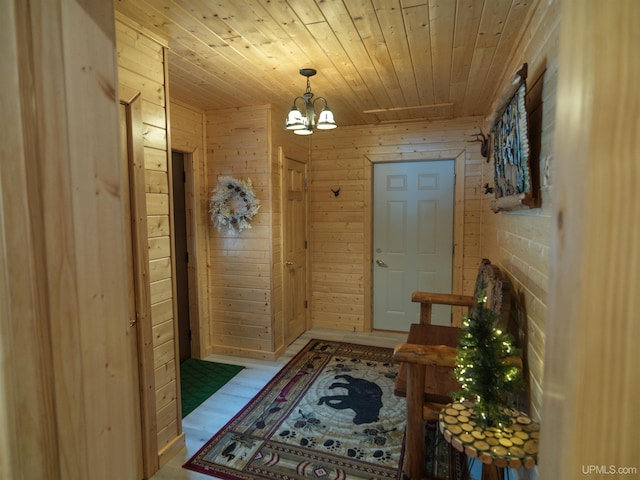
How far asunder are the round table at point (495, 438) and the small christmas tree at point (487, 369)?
1.9 inches

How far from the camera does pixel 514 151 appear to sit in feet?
5.57

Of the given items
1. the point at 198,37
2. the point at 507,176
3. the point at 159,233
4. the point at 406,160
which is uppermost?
the point at 198,37

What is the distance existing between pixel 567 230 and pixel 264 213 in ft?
10.4

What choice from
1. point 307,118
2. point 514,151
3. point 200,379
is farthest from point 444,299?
point 200,379

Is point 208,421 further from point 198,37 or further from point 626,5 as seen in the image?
point 626,5

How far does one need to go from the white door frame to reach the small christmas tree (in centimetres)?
260

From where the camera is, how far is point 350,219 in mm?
4352

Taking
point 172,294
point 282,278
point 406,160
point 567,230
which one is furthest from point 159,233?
point 406,160

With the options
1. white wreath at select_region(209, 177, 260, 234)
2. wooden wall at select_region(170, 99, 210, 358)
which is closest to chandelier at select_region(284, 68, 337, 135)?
white wreath at select_region(209, 177, 260, 234)

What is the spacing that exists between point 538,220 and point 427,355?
812mm

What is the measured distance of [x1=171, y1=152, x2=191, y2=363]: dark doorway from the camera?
340 centimetres

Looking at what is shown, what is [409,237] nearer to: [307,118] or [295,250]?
[295,250]

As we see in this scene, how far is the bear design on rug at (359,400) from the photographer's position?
259 cm

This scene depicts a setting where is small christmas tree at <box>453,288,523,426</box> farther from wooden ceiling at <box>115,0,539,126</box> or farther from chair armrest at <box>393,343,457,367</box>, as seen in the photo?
wooden ceiling at <box>115,0,539,126</box>
